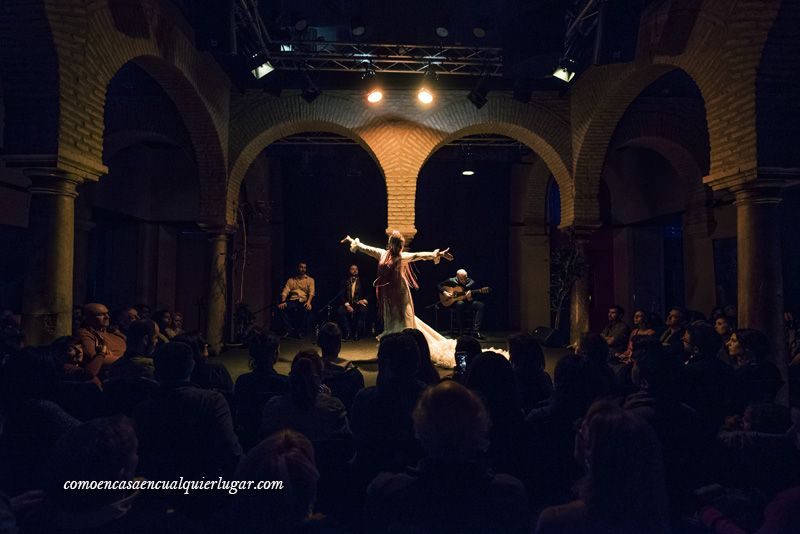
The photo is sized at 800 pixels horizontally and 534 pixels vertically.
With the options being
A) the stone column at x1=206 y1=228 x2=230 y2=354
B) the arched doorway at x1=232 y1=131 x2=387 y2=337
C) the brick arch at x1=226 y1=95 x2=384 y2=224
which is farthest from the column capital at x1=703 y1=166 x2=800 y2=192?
the arched doorway at x1=232 y1=131 x2=387 y2=337

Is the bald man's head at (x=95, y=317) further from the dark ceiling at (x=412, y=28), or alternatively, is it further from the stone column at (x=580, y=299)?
the stone column at (x=580, y=299)

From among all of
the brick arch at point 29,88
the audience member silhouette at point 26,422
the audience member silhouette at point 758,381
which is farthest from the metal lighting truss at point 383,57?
the audience member silhouette at point 26,422

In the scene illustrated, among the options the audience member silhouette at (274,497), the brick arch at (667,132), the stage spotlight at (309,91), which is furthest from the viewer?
the brick arch at (667,132)

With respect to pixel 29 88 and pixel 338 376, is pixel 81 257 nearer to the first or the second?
pixel 29 88

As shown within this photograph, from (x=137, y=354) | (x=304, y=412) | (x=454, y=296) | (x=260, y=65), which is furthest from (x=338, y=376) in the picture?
(x=454, y=296)

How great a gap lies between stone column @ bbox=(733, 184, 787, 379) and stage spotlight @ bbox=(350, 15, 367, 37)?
496cm

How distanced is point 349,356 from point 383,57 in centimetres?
449

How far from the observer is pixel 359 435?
7.39ft

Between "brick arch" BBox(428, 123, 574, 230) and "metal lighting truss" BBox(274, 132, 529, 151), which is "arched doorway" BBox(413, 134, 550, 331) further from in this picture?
"brick arch" BBox(428, 123, 574, 230)

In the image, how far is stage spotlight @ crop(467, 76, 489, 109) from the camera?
292 inches

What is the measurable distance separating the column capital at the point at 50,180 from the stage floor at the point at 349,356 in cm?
298

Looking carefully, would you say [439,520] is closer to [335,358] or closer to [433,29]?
[335,358]

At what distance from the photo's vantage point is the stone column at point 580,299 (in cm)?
881

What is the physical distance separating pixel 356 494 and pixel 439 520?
841 millimetres
